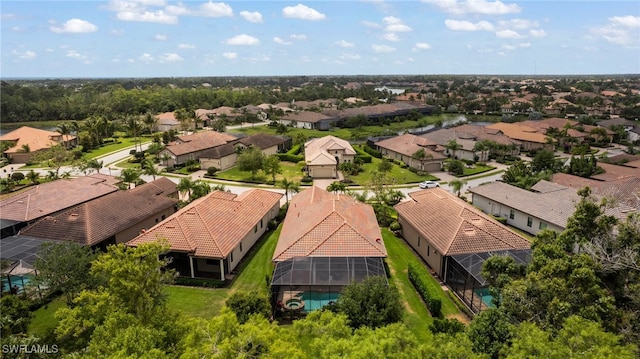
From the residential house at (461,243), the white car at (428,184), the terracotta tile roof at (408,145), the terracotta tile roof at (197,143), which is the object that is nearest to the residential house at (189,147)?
the terracotta tile roof at (197,143)

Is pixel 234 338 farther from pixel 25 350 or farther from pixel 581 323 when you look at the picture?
pixel 581 323

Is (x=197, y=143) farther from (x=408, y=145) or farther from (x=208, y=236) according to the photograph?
(x=208, y=236)

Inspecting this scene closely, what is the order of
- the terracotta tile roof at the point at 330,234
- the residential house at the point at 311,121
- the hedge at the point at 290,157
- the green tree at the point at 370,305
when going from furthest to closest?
the residential house at the point at 311,121
the hedge at the point at 290,157
the terracotta tile roof at the point at 330,234
the green tree at the point at 370,305

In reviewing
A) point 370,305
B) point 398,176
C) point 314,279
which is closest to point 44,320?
point 314,279

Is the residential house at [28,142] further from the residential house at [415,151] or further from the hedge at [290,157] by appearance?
the residential house at [415,151]

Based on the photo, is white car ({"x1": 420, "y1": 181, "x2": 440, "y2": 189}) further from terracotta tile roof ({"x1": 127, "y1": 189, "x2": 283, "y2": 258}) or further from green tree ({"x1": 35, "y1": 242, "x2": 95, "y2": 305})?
green tree ({"x1": 35, "y1": 242, "x2": 95, "y2": 305})

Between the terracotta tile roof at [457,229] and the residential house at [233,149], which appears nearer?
the terracotta tile roof at [457,229]

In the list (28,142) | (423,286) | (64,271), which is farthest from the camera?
(28,142)
